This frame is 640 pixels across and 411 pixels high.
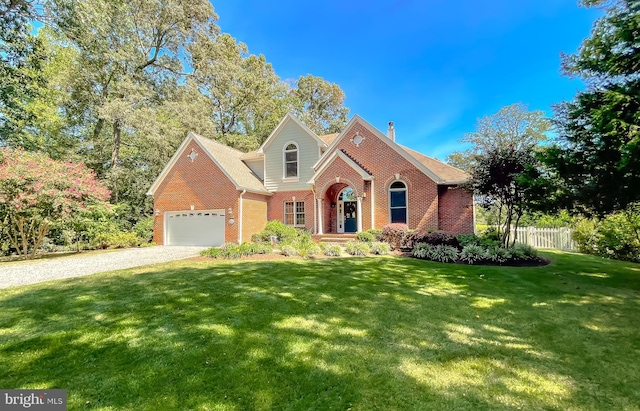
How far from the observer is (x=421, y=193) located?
1484 cm

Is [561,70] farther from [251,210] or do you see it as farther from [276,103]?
[276,103]

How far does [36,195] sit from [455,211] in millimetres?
18739

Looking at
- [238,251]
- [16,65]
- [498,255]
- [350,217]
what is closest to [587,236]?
[498,255]

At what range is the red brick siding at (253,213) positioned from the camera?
16562 mm

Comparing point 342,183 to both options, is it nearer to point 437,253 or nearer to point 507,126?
point 437,253

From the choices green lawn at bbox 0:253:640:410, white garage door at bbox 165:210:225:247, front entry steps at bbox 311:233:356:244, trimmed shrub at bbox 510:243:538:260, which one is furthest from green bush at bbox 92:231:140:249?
trimmed shrub at bbox 510:243:538:260

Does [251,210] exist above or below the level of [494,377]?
above

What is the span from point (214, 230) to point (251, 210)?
241cm

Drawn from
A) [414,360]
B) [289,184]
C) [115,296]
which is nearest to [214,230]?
[289,184]

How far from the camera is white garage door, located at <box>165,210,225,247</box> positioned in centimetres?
A: 1689

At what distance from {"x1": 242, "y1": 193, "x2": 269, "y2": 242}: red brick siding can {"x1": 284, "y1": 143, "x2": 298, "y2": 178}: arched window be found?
218 cm

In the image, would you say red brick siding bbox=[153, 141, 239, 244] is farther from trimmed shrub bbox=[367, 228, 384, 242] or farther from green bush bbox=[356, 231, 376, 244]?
trimmed shrub bbox=[367, 228, 384, 242]

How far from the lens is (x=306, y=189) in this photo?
17766 millimetres

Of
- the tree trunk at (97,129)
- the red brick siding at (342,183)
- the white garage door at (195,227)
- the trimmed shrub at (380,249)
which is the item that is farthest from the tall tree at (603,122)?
the tree trunk at (97,129)
